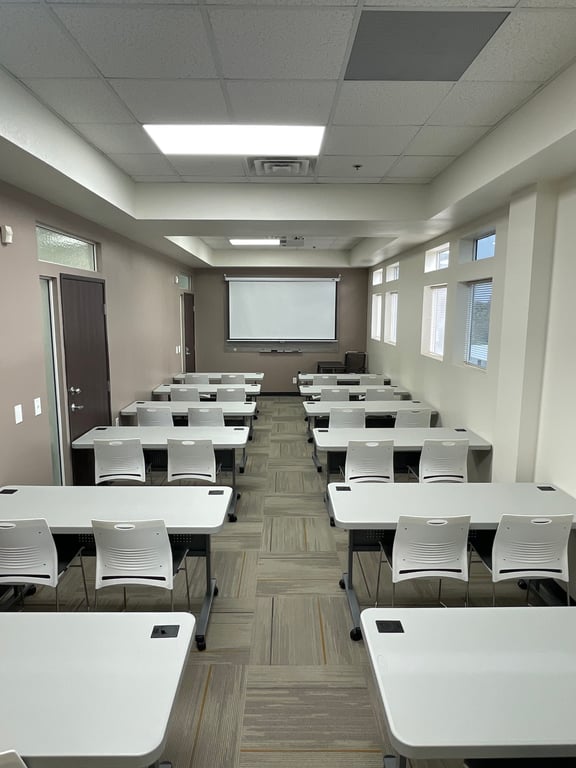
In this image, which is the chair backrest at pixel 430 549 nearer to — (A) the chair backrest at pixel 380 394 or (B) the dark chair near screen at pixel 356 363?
(A) the chair backrest at pixel 380 394

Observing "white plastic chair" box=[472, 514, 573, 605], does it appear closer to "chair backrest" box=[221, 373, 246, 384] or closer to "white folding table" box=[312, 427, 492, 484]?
"white folding table" box=[312, 427, 492, 484]

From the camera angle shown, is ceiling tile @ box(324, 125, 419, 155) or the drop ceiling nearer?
the drop ceiling

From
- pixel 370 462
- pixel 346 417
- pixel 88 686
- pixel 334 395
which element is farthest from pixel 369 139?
pixel 334 395

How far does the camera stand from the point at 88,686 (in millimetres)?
1419

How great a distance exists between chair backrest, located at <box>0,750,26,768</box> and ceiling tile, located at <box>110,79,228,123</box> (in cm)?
287

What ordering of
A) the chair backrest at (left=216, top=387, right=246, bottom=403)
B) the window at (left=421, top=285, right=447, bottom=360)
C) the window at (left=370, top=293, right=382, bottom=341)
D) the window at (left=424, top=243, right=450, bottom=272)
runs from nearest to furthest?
1. the window at (left=424, top=243, right=450, bottom=272)
2. the window at (left=421, top=285, right=447, bottom=360)
3. the chair backrest at (left=216, top=387, right=246, bottom=403)
4. the window at (left=370, top=293, right=382, bottom=341)

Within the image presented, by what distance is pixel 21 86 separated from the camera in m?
2.58

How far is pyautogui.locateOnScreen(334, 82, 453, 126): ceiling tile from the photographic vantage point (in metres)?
2.60

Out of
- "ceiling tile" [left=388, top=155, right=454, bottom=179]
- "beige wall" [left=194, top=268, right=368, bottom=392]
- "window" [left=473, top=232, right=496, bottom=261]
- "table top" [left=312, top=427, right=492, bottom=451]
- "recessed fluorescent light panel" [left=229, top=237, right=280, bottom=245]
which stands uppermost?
"recessed fluorescent light panel" [left=229, top=237, right=280, bottom=245]

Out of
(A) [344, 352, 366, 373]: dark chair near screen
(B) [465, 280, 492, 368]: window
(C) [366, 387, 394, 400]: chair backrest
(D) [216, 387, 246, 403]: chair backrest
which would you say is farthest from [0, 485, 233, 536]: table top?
(A) [344, 352, 366, 373]: dark chair near screen

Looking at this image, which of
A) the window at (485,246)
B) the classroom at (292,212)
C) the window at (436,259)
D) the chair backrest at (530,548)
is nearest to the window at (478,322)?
the classroom at (292,212)

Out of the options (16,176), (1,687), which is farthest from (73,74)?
(1,687)

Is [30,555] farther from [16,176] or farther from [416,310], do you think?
[416,310]

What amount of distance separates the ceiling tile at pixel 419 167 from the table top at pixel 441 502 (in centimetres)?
262
